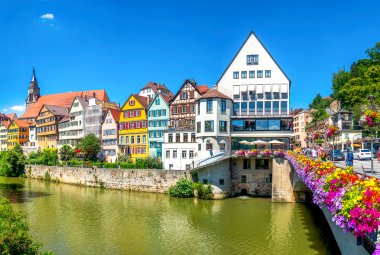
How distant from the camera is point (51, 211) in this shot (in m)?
35.5

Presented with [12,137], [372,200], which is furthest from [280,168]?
[12,137]

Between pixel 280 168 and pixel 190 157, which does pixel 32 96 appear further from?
pixel 280 168

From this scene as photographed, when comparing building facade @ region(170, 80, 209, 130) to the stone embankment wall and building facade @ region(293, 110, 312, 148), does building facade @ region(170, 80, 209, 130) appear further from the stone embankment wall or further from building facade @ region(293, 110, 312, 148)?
building facade @ region(293, 110, 312, 148)

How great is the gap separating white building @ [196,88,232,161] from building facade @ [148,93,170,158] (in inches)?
490

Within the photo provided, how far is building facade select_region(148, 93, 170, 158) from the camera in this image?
56562 millimetres

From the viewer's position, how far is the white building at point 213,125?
146 feet

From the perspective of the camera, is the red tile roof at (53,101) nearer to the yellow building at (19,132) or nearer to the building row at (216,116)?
the yellow building at (19,132)

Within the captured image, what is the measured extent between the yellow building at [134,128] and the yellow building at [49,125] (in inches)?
1184

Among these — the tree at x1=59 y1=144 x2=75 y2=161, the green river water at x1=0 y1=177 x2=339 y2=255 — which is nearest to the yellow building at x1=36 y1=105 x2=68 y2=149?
the tree at x1=59 y1=144 x2=75 y2=161

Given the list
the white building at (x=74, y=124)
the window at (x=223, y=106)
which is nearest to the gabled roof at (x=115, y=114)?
the white building at (x=74, y=124)

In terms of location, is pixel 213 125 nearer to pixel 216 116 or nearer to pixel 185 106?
pixel 216 116

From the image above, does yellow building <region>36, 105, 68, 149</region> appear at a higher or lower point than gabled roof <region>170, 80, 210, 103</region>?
lower

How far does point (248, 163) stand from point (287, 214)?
11.2 metres

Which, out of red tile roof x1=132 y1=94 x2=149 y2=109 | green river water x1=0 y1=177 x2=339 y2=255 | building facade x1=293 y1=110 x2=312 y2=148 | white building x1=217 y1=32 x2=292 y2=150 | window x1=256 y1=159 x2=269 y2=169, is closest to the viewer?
green river water x1=0 y1=177 x2=339 y2=255
